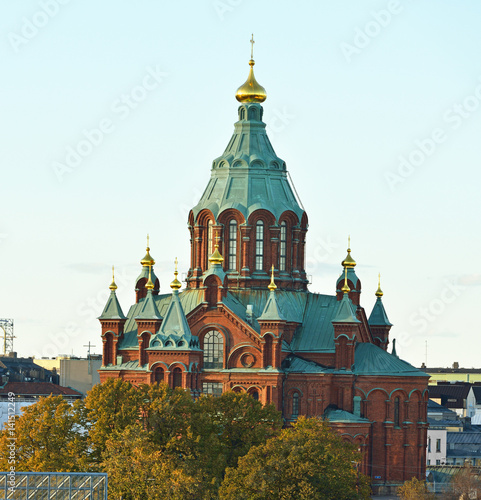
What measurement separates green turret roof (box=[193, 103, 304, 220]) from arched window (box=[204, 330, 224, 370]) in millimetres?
9816

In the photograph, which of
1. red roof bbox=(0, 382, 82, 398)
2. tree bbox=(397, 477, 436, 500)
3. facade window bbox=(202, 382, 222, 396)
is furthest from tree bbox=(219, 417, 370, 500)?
red roof bbox=(0, 382, 82, 398)

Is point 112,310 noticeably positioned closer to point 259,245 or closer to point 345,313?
point 259,245

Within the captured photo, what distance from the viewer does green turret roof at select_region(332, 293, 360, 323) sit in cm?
11294

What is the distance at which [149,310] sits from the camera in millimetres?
114250

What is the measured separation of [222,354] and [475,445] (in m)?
46.1

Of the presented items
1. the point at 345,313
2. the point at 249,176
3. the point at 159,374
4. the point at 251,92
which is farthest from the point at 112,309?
the point at 251,92

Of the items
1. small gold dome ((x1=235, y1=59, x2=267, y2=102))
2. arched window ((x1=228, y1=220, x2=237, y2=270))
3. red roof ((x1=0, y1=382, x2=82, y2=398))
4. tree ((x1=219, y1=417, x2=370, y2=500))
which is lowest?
tree ((x1=219, y1=417, x2=370, y2=500))

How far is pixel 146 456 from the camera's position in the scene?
84.9m

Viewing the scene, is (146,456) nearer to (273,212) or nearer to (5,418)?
(273,212)

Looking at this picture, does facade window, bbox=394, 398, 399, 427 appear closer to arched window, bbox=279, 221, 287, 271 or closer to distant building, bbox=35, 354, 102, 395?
arched window, bbox=279, 221, 287, 271

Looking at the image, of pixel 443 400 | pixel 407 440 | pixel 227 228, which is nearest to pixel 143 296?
pixel 227 228

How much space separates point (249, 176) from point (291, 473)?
3752 cm

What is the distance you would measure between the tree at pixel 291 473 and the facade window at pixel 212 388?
20928 mm

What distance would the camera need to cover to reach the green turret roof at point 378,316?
12631 centimetres
